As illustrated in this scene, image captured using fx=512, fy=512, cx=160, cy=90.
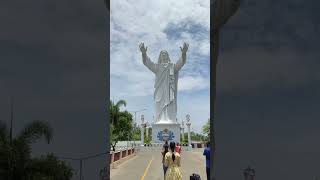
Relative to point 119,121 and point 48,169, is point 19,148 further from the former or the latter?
point 119,121

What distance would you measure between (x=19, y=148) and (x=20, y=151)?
59 millimetres

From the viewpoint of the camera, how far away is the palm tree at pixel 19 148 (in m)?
8.88

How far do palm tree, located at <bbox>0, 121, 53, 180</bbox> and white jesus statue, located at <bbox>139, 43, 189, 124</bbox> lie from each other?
141 feet

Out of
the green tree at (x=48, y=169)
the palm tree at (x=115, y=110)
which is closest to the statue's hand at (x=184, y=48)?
the palm tree at (x=115, y=110)

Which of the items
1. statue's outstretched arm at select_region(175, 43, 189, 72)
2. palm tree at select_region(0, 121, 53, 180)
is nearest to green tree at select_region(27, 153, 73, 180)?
palm tree at select_region(0, 121, 53, 180)

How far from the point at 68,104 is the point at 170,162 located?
294 centimetres

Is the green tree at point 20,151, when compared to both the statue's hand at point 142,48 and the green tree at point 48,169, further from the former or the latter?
the statue's hand at point 142,48

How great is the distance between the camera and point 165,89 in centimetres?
5647

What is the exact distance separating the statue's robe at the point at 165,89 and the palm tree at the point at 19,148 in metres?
44.3

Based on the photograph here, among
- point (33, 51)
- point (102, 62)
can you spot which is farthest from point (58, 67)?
point (102, 62)

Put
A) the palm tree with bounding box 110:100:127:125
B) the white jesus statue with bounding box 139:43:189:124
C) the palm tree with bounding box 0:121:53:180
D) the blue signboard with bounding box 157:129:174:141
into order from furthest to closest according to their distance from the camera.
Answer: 1. the blue signboard with bounding box 157:129:174:141
2. the white jesus statue with bounding box 139:43:189:124
3. the palm tree with bounding box 110:100:127:125
4. the palm tree with bounding box 0:121:53:180

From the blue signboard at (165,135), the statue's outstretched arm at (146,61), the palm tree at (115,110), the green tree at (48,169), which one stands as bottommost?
the green tree at (48,169)

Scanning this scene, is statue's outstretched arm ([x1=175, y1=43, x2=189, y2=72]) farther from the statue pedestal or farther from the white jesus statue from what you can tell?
the statue pedestal

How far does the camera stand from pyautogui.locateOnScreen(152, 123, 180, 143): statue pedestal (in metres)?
55.9
